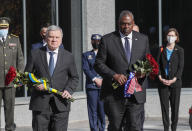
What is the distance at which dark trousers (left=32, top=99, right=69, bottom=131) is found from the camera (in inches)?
281

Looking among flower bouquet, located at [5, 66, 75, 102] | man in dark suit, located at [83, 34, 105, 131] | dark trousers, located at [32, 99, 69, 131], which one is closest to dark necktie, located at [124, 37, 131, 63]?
flower bouquet, located at [5, 66, 75, 102]

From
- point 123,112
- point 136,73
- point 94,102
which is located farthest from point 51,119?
point 94,102

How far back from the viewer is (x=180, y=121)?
13305 mm

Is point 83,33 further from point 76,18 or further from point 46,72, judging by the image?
point 46,72

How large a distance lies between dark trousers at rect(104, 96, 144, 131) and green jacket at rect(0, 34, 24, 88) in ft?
11.7

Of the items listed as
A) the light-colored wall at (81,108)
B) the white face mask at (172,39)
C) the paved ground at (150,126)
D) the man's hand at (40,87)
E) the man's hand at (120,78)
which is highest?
the white face mask at (172,39)

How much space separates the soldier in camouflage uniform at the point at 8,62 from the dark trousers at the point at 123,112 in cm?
353

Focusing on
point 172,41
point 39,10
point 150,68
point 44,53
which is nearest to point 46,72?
point 44,53

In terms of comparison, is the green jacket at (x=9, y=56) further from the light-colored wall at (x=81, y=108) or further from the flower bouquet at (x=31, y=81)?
the flower bouquet at (x=31, y=81)

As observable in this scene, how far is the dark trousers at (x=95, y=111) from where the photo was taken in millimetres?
10609

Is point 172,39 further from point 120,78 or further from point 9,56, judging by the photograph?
point 120,78

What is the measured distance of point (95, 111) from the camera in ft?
34.9

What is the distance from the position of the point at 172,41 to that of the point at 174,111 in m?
1.38

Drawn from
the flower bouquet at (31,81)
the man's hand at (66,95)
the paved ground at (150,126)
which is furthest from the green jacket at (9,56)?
the man's hand at (66,95)
